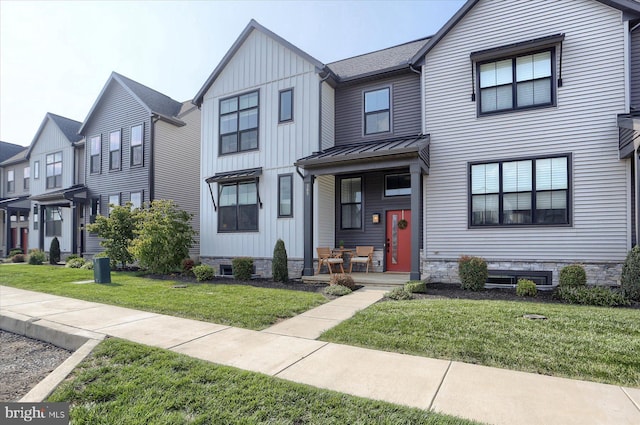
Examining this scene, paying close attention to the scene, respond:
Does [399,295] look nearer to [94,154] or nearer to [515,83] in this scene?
[515,83]

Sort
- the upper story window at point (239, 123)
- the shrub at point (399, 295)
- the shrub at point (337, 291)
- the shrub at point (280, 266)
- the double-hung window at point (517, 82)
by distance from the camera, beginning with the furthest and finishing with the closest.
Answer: the upper story window at point (239, 123)
the shrub at point (280, 266)
the double-hung window at point (517, 82)
the shrub at point (337, 291)
the shrub at point (399, 295)

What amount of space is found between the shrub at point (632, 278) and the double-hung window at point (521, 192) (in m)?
2.00

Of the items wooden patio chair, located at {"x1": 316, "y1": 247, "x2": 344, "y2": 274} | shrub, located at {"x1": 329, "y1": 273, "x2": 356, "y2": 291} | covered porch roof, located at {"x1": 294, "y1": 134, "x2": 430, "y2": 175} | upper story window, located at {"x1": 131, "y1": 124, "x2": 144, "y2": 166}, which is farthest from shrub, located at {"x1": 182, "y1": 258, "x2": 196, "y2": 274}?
upper story window, located at {"x1": 131, "y1": 124, "x2": 144, "y2": 166}

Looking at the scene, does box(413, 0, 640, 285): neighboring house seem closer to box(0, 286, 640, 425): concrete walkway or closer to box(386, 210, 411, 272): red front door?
box(386, 210, 411, 272): red front door

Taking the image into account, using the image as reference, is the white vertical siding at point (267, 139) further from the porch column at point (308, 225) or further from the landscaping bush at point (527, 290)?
the landscaping bush at point (527, 290)

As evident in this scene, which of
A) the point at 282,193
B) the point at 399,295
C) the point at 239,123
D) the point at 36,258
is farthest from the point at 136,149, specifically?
the point at 399,295

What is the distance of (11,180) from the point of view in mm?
25594

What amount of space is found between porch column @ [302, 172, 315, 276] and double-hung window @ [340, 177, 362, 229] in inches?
73.0

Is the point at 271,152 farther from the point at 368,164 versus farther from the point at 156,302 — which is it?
the point at 156,302

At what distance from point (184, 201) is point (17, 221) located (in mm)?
15239

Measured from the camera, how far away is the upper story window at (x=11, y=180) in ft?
83.3

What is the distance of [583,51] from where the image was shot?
9.02m

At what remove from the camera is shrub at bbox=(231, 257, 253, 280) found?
455 inches

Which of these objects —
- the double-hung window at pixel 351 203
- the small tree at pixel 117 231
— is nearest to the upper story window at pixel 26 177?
the small tree at pixel 117 231
